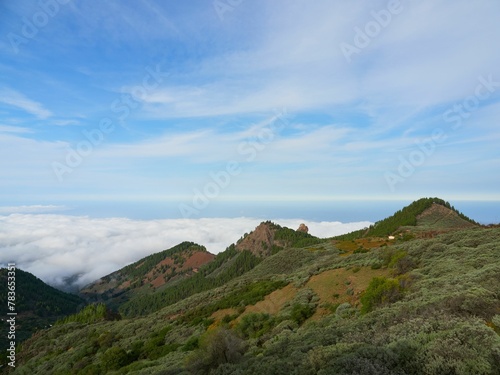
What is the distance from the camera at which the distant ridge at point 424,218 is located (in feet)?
337

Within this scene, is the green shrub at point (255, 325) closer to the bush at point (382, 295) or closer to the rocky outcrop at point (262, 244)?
the bush at point (382, 295)

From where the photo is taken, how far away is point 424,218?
112125 millimetres

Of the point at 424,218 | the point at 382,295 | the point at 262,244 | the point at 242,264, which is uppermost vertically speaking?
the point at 262,244

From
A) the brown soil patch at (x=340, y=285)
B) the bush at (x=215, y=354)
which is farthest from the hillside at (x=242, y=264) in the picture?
the bush at (x=215, y=354)

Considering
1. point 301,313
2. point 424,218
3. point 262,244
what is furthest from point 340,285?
point 262,244

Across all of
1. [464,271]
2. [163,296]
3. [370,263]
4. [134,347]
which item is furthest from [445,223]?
[163,296]

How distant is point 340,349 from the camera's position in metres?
12.5

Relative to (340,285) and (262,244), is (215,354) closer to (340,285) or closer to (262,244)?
(340,285)

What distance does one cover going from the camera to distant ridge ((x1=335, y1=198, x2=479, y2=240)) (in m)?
103

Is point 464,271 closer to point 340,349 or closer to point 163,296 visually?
point 340,349

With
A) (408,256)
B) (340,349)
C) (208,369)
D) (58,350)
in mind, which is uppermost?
(408,256)

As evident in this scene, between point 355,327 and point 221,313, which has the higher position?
point 355,327

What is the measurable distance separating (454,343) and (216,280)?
166m

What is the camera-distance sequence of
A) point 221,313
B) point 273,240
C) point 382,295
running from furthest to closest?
point 273,240 < point 221,313 < point 382,295
